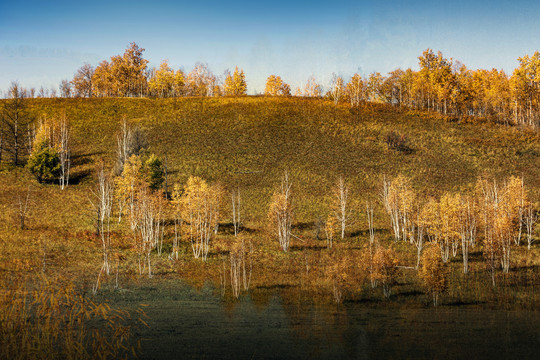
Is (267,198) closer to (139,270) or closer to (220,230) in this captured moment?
(220,230)

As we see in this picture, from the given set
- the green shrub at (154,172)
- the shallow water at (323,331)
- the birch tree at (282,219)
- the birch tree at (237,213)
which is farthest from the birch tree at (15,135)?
the shallow water at (323,331)

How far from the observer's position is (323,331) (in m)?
24.0

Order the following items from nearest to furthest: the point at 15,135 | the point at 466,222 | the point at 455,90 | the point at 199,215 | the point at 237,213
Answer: the point at 466,222, the point at 199,215, the point at 237,213, the point at 15,135, the point at 455,90

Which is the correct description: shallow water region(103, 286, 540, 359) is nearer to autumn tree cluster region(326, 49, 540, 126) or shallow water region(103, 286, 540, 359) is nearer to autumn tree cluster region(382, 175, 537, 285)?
autumn tree cluster region(382, 175, 537, 285)

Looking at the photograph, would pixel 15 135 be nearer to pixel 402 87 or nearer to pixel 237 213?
pixel 237 213

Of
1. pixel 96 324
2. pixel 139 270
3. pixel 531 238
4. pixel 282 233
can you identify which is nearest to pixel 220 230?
pixel 282 233

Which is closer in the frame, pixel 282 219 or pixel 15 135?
pixel 282 219

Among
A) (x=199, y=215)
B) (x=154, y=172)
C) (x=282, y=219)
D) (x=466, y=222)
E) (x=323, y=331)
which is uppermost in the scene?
(x=154, y=172)

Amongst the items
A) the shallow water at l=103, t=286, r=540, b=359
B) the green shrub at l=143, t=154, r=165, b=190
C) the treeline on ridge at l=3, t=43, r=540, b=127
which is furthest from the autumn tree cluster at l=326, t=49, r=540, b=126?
the shallow water at l=103, t=286, r=540, b=359

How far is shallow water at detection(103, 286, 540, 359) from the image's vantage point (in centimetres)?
2031

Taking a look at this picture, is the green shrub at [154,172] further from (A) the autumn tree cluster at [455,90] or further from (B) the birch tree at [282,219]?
(A) the autumn tree cluster at [455,90]

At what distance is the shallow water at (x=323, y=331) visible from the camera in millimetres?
20312

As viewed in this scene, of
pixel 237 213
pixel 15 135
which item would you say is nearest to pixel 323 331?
pixel 237 213

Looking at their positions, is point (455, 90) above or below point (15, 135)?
above
